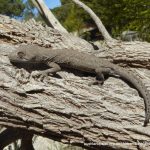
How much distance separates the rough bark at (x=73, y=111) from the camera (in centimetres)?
460

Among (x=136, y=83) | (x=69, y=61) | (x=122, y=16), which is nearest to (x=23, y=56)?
(x=69, y=61)

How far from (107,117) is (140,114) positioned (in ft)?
1.11

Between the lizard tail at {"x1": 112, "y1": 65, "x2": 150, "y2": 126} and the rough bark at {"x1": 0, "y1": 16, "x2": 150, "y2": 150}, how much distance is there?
0.06 m

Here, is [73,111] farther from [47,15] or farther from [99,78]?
[47,15]

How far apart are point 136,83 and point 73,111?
0.81m

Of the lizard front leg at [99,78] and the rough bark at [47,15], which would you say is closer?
the lizard front leg at [99,78]

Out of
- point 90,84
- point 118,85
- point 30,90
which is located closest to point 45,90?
point 30,90

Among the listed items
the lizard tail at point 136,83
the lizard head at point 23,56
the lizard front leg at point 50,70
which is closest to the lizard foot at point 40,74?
the lizard front leg at point 50,70

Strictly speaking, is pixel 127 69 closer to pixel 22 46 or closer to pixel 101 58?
pixel 101 58

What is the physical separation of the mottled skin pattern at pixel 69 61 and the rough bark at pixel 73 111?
0.25m

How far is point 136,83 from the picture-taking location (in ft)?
16.4

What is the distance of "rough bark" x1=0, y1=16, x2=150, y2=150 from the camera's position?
4.60m

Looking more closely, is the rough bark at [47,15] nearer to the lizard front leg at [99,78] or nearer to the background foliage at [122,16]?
the lizard front leg at [99,78]

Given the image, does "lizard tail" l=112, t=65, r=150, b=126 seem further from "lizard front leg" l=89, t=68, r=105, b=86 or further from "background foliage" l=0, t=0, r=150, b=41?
"background foliage" l=0, t=0, r=150, b=41
